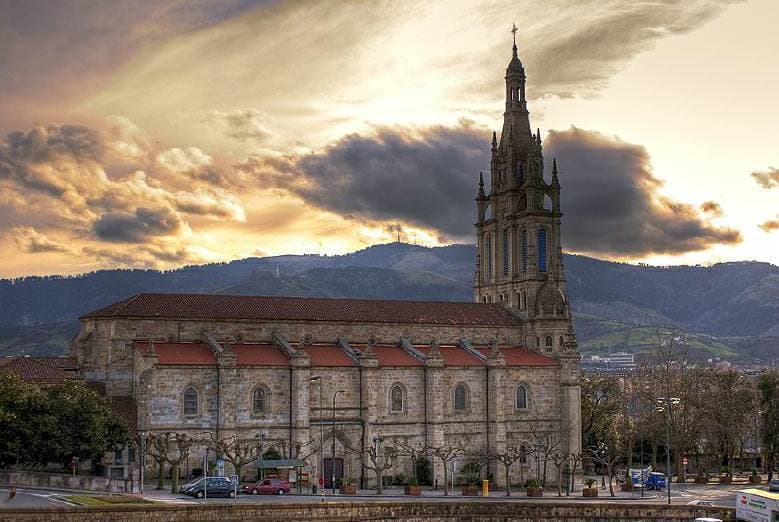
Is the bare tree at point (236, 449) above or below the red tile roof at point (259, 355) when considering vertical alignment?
below

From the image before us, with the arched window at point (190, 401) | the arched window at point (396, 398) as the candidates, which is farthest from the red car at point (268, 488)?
the arched window at point (396, 398)

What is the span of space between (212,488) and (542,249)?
5245 centimetres


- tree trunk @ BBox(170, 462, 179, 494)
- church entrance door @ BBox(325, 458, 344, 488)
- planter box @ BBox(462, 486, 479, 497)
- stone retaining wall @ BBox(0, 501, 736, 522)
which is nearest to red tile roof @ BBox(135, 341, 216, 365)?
tree trunk @ BBox(170, 462, 179, 494)

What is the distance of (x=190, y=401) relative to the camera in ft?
262

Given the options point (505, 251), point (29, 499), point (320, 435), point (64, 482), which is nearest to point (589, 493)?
point (320, 435)

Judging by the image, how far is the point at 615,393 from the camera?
121188mm

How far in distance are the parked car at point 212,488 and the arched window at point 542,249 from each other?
165 ft

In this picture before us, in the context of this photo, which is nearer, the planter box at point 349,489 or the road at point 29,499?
the road at point 29,499

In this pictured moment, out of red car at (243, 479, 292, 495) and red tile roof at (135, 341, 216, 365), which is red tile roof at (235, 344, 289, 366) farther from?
red car at (243, 479, 292, 495)

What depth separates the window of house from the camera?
79.5 m

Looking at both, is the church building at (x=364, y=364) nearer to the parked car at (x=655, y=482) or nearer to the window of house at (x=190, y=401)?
the window of house at (x=190, y=401)

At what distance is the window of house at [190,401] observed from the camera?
261 ft

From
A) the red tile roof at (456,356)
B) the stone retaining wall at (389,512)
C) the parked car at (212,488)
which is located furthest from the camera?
the red tile roof at (456,356)

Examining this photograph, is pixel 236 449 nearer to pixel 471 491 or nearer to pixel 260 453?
pixel 260 453
